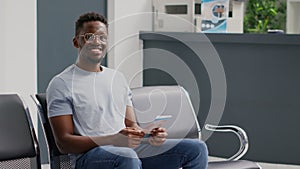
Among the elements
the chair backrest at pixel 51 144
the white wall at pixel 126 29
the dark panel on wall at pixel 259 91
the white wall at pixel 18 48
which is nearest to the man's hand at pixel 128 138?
the chair backrest at pixel 51 144

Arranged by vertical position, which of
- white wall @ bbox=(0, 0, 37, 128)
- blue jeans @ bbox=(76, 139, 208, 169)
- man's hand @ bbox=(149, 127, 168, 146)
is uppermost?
white wall @ bbox=(0, 0, 37, 128)

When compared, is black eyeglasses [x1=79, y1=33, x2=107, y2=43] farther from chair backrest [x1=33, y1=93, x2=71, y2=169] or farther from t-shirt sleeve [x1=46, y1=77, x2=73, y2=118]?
chair backrest [x1=33, y1=93, x2=71, y2=169]

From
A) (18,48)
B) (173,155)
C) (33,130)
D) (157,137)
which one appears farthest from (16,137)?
(18,48)

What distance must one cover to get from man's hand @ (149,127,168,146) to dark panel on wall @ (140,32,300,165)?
208 cm

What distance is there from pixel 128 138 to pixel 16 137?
0.45 metres

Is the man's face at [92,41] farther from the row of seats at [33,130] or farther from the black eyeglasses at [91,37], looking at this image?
the row of seats at [33,130]

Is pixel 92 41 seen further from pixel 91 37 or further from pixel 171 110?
pixel 171 110

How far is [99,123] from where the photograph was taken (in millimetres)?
2629

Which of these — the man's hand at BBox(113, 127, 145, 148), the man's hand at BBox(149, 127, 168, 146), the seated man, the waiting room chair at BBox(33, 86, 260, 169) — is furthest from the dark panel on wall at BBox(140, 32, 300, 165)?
the man's hand at BBox(113, 127, 145, 148)

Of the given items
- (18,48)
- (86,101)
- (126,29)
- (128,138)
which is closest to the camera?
(128,138)

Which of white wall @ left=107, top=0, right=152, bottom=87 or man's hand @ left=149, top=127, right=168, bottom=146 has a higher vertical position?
white wall @ left=107, top=0, right=152, bottom=87

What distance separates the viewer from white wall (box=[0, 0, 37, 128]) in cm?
366

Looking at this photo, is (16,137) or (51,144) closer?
(16,137)

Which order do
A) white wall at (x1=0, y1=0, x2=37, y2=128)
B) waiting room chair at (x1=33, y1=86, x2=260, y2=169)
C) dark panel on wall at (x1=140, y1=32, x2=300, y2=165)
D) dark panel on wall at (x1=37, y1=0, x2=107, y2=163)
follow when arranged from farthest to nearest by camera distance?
1. dark panel on wall at (x1=140, y1=32, x2=300, y2=165)
2. dark panel on wall at (x1=37, y1=0, x2=107, y2=163)
3. white wall at (x1=0, y1=0, x2=37, y2=128)
4. waiting room chair at (x1=33, y1=86, x2=260, y2=169)
